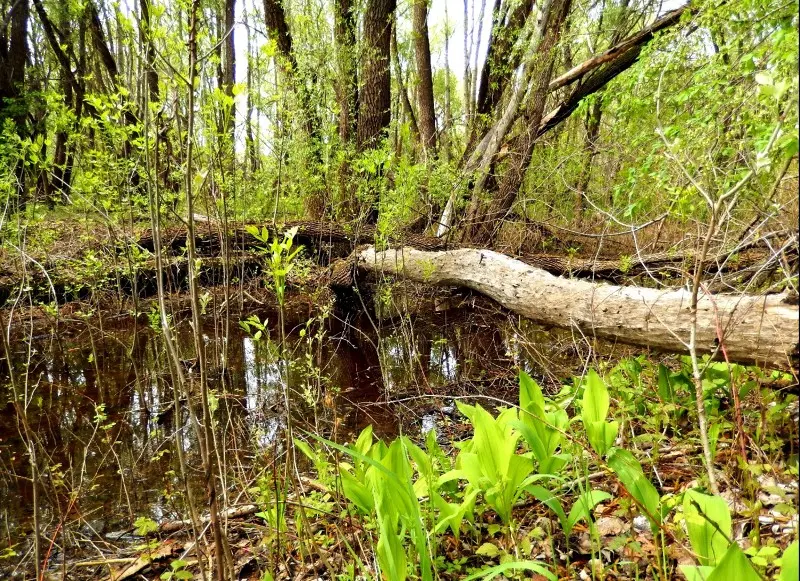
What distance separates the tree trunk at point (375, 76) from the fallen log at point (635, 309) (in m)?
2.49

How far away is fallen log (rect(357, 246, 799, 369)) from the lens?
1791 mm

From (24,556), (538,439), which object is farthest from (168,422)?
(538,439)

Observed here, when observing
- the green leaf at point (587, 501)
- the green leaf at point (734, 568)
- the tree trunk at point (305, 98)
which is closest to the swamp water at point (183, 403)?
the green leaf at point (587, 501)

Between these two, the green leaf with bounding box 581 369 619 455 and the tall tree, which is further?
the tall tree

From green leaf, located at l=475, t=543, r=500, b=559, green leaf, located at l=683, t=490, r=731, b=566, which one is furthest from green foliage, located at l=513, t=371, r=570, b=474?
green leaf, located at l=683, t=490, r=731, b=566

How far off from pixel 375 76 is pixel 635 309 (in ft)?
16.1

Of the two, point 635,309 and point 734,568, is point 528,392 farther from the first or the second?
point 734,568

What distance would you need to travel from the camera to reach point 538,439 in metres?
1.74

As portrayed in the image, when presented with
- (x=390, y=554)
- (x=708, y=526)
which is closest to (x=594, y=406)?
(x=708, y=526)

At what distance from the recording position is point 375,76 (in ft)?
20.2

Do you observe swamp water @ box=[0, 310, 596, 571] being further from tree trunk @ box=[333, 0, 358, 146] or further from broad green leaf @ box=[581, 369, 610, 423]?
tree trunk @ box=[333, 0, 358, 146]

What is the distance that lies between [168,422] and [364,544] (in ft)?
7.20

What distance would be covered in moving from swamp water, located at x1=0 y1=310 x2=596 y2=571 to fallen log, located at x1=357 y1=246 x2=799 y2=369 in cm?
60

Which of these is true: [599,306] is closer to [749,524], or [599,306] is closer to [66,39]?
[749,524]
